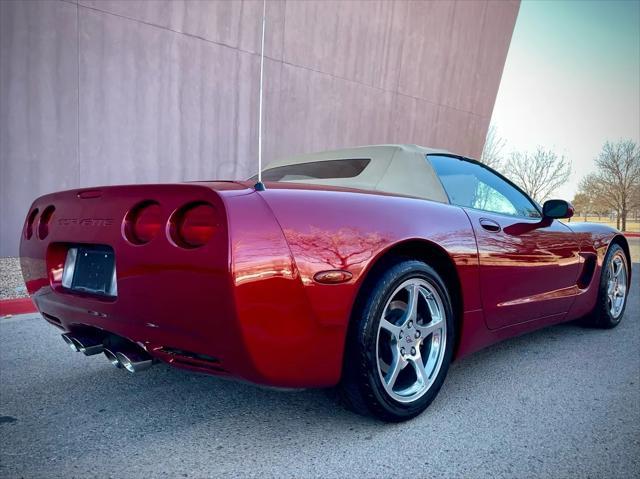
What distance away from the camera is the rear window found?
2.81 m

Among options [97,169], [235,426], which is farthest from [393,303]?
[97,169]

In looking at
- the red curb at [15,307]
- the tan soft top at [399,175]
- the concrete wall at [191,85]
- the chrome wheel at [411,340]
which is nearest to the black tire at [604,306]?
the tan soft top at [399,175]

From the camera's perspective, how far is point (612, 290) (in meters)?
3.99

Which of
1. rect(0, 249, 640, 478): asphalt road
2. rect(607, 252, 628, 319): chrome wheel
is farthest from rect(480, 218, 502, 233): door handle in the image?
rect(607, 252, 628, 319): chrome wheel

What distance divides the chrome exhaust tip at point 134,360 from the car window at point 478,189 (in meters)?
1.69

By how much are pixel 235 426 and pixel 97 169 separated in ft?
18.7

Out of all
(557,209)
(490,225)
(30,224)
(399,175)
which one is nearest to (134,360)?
(30,224)

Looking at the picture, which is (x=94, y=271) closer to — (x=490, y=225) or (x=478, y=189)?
(x=490, y=225)

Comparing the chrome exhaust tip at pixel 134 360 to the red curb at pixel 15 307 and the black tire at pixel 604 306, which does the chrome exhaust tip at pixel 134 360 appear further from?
the black tire at pixel 604 306

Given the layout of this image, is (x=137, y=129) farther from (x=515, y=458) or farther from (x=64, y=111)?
(x=515, y=458)

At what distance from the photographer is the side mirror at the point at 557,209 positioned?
304cm

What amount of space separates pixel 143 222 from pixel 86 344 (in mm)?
595

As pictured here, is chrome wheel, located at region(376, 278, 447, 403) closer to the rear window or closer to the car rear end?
the car rear end

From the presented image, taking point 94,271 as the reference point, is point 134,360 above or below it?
below
